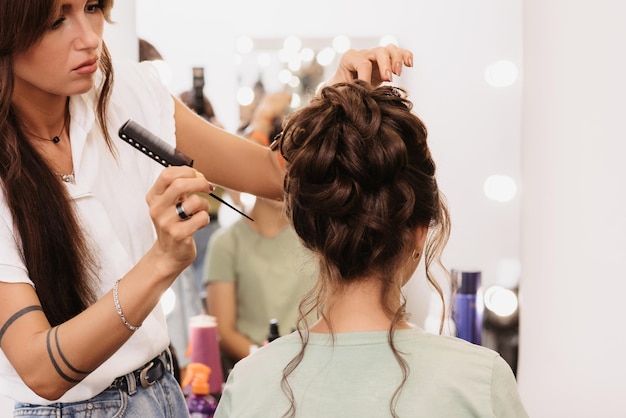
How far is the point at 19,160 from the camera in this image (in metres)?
0.86

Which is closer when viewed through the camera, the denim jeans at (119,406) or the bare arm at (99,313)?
the bare arm at (99,313)

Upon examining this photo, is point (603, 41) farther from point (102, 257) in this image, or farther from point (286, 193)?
point (102, 257)

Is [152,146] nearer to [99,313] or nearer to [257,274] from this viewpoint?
[99,313]

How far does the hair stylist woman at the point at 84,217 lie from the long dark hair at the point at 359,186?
11 cm

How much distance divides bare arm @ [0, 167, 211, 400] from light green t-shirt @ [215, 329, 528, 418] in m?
0.14

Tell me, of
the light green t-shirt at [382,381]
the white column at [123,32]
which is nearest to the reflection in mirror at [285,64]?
the white column at [123,32]

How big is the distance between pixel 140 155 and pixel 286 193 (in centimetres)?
26

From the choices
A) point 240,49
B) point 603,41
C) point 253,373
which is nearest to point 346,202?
point 253,373

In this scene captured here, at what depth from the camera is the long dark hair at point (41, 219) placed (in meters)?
0.85

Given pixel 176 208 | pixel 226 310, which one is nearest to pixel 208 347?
pixel 226 310

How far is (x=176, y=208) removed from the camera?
747 millimetres

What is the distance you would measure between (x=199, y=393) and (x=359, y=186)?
0.92 m

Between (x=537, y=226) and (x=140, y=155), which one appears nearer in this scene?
(x=140, y=155)

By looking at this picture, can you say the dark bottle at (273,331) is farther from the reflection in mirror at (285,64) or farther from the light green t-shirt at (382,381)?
the light green t-shirt at (382,381)
